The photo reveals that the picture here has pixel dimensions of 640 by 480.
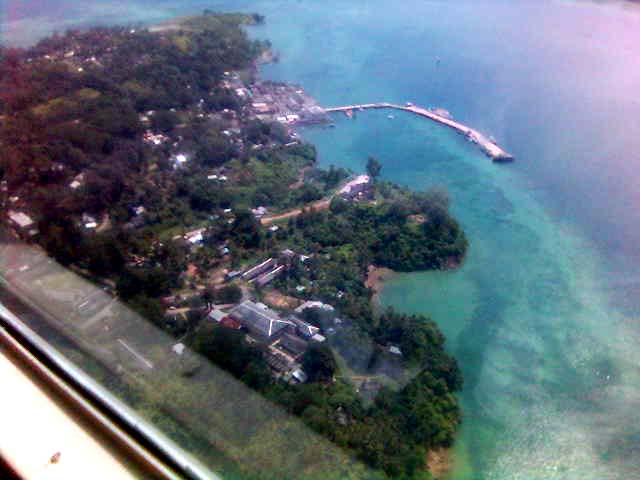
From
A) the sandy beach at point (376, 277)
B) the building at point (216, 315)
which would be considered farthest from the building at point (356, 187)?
the building at point (216, 315)

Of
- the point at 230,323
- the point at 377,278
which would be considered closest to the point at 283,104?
the point at 377,278

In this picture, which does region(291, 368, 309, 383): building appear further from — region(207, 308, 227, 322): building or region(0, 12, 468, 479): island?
region(207, 308, 227, 322): building

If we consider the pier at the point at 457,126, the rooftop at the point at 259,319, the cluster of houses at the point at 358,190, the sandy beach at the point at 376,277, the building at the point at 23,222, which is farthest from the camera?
the pier at the point at 457,126

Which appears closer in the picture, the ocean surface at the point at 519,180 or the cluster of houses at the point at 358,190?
the ocean surface at the point at 519,180

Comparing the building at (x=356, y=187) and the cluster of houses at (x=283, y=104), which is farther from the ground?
the cluster of houses at (x=283, y=104)

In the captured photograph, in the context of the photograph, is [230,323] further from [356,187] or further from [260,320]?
[356,187]

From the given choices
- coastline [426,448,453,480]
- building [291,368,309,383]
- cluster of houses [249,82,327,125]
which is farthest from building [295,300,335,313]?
cluster of houses [249,82,327,125]

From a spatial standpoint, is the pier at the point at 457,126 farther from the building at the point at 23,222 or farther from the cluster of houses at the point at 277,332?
the building at the point at 23,222
